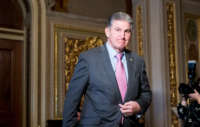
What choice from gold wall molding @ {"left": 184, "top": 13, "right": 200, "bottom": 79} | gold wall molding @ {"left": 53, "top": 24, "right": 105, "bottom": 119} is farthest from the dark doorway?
gold wall molding @ {"left": 184, "top": 13, "right": 200, "bottom": 79}

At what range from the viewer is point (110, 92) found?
1410 mm

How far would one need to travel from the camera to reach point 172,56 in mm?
3695

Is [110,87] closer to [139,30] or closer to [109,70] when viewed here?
[109,70]

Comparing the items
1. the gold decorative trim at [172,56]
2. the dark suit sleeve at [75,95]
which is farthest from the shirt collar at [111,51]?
the gold decorative trim at [172,56]

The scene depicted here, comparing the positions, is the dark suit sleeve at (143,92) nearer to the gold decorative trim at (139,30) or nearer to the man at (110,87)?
the man at (110,87)

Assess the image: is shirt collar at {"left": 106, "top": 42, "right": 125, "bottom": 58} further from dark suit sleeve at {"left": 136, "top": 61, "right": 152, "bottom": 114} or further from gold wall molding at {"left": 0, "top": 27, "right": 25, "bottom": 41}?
gold wall molding at {"left": 0, "top": 27, "right": 25, "bottom": 41}

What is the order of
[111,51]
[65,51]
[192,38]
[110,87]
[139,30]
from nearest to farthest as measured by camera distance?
1. [110,87]
2. [111,51]
3. [65,51]
4. [139,30]
5. [192,38]

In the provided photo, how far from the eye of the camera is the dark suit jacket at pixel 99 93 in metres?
1.41

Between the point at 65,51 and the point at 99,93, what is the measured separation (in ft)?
7.29

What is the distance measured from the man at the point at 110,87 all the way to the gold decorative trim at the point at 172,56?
7.25 feet

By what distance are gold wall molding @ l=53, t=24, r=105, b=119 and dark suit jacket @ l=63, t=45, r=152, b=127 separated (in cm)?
201

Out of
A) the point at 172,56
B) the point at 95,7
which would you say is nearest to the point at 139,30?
the point at 172,56

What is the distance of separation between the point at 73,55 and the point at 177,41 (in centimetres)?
125

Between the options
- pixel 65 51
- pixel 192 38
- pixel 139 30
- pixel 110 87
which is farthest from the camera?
pixel 192 38
